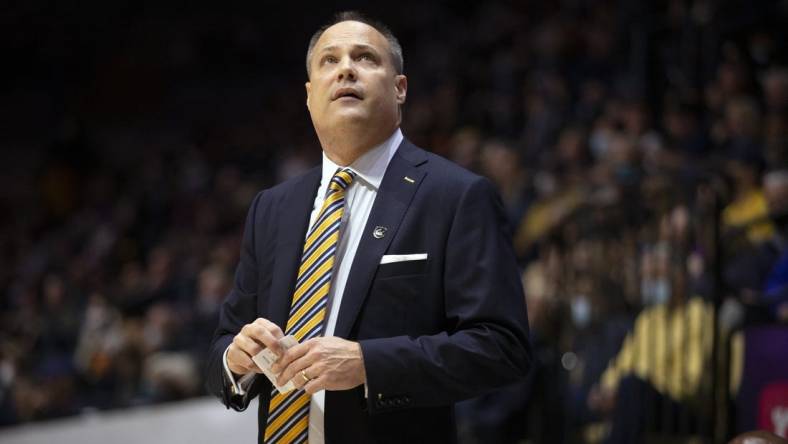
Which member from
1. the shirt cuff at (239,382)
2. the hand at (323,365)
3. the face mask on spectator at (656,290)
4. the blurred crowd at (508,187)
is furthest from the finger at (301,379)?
the face mask on spectator at (656,290)

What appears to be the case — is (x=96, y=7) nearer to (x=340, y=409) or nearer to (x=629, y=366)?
(x=629, y=366)

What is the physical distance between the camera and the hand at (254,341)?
2088mm

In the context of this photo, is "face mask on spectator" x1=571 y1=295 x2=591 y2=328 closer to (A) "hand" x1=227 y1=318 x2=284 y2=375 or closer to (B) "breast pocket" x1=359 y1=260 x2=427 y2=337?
(B) "breast pocket" x1=359 y1=260 x2=427 y2=337

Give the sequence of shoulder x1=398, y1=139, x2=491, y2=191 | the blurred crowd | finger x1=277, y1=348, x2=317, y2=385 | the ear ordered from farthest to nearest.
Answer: the blurred crowd < the ear < shoulder x1=398, y1=139, x2=491, y2=191 < finger x1=277, y1=348, x2=317, y2=385

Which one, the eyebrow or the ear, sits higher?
the eyebrow

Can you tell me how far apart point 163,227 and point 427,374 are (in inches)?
352

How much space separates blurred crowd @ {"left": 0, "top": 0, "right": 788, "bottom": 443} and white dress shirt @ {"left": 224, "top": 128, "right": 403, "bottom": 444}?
8.03 ft

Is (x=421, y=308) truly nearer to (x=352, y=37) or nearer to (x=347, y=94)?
(x=347, y=94)

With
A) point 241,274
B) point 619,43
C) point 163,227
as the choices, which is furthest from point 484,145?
point 241,274

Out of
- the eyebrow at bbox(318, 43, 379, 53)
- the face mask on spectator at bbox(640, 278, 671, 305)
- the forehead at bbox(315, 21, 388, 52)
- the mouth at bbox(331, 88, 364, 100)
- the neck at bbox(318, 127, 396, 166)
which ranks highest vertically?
the forehead at bbox(315, 21, 388, 52)

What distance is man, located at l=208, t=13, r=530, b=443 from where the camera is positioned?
2.13 m

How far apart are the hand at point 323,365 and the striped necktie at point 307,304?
15 cm

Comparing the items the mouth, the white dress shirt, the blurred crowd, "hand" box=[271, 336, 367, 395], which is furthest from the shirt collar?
→ the blurred crowd

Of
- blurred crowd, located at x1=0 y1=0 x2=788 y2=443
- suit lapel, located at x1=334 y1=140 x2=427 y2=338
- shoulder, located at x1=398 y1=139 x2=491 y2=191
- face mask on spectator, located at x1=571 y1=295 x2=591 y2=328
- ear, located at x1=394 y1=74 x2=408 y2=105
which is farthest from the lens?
face mask on spectator, located at x1=571 y1=295 x2=591 y2=328
